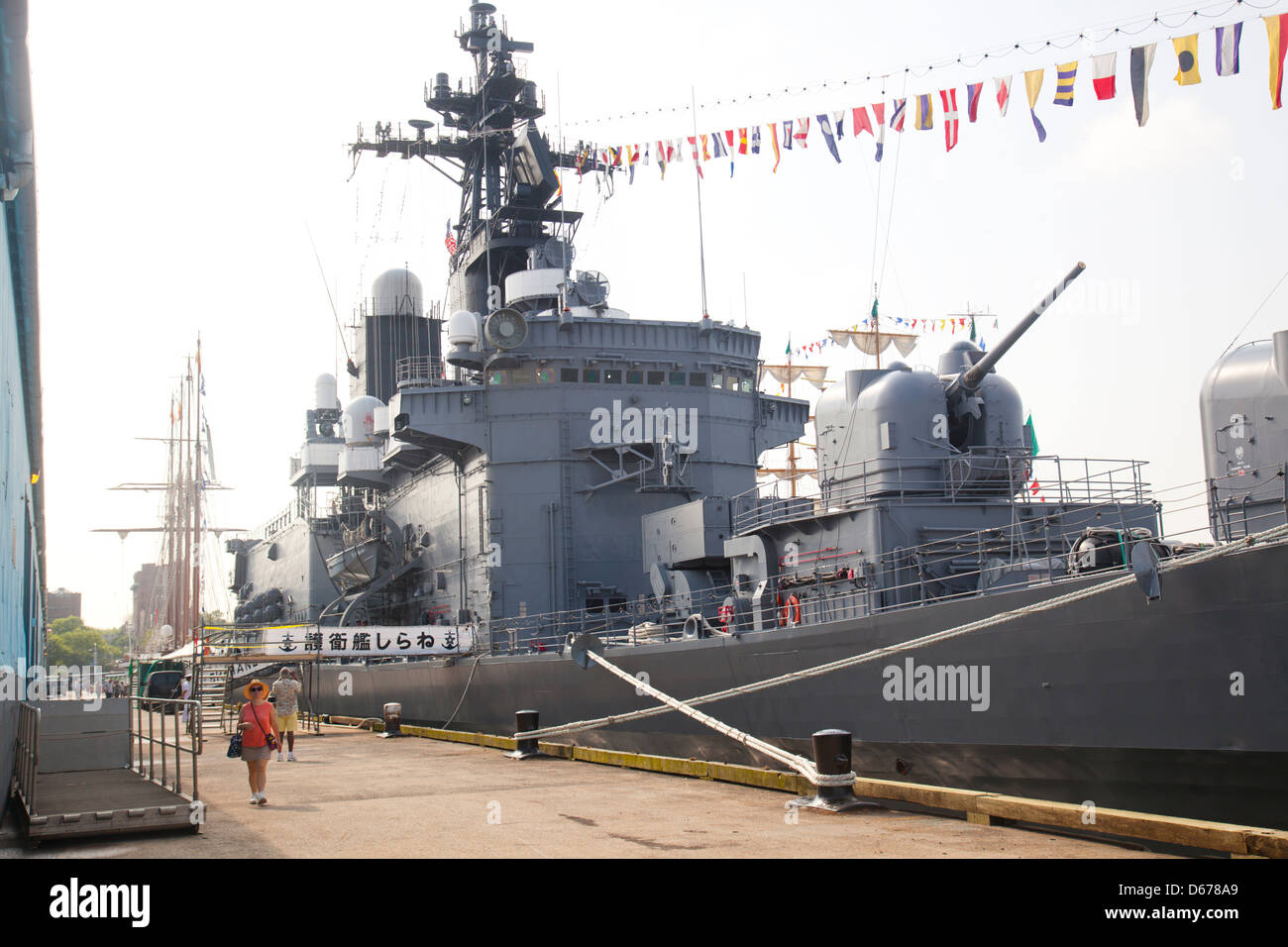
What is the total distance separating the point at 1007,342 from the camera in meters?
13.0

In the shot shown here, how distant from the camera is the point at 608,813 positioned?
9430mm

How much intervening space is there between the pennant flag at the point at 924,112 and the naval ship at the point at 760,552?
298 cm

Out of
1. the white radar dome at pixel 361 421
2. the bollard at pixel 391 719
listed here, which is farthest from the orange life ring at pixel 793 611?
the white radar dome at pixel 361 421

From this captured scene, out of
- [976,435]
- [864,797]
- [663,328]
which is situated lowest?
[864,797]

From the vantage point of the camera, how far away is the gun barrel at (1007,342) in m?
12.1

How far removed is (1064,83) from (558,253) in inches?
579

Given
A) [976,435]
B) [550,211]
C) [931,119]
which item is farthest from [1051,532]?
[550,211]

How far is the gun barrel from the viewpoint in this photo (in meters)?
12.1

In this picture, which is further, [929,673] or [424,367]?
[424,367]

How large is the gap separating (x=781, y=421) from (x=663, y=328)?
3.56 metres

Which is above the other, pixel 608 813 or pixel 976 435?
pixel 976 435

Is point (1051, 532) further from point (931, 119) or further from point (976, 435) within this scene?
point (931, 119)
